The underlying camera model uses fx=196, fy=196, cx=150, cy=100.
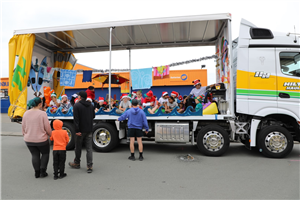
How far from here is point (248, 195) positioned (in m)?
3.27

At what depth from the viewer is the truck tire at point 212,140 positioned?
5.39 metres

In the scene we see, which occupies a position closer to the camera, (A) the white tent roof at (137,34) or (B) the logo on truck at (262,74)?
(B) the logo on truck at (262,74)

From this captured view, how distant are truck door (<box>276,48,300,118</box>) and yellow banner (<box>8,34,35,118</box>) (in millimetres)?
7585

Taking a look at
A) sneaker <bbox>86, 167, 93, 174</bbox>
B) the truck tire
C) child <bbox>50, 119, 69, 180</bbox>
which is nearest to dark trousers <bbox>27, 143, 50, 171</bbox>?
child <bbox>50, 119, 69, 180</bbox>

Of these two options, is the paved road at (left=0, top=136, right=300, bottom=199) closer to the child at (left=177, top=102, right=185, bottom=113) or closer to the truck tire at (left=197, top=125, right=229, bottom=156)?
the truck tire at (left=197, top=125, right=229, bottom=156)

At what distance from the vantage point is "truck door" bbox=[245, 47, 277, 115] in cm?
524

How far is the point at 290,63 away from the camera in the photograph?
5273mm

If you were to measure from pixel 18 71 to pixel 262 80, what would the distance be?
7.38 m

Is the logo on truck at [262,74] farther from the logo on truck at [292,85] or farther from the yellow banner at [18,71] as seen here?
the yellow banner at [18,71]

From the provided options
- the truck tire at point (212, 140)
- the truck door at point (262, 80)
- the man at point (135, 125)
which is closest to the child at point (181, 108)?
the truck tire at point (212, 140)

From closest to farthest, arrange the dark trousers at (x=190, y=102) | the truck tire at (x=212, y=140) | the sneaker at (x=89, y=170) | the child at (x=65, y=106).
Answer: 1. the sneaker at (x=89, y=170)
2. the truck tire at (x=212, y=140)
3. the dark trousers at (x=190, y=102)
4. the child at (x=65, y=106)

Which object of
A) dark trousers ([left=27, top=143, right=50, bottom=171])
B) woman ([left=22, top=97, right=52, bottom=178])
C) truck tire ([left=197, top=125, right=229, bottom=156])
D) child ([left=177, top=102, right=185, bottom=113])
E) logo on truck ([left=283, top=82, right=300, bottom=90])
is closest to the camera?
woman ([left=22, top=97, right=52, bottom=178])

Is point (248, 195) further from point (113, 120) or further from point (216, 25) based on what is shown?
point (216, 25)

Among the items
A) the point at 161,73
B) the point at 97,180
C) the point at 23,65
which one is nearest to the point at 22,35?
the point at 23,65
